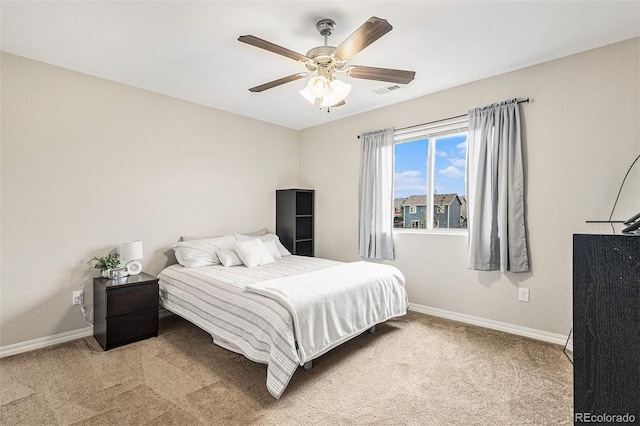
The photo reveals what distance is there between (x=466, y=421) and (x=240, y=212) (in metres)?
3.45

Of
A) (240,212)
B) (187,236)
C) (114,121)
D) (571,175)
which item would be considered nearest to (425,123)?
(571,175)

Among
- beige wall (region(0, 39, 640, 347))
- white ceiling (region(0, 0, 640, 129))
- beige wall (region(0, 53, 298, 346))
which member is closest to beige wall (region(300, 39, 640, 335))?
beige wall (region(0, 39, 640, 347))

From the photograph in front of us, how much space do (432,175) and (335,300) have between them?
211cm

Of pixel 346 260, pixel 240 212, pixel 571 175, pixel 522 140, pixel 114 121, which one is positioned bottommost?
pixel 346 260

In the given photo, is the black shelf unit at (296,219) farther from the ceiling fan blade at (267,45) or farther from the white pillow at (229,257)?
the ceiling fan blade at (267,45)

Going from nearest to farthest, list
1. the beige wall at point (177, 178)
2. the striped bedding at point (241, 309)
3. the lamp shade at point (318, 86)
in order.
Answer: the striped bedding at point (241, 309) → the lamp shade at point (318, 86) → the beige wall at point (177, 178)

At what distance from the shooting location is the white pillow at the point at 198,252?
11.1 feet

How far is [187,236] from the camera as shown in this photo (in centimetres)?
375

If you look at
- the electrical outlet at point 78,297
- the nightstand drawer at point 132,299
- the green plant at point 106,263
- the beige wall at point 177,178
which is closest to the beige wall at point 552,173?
the beige wall at point 177,178

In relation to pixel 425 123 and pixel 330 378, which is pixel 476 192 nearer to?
pixel 425 123

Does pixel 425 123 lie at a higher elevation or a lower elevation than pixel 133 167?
higher

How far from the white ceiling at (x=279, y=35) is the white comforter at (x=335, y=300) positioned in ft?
6.41

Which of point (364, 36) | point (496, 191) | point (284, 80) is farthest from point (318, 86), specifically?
point (496, 191)

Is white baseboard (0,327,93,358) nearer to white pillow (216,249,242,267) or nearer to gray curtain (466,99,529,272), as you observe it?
white pillow (216,249,242,267)
